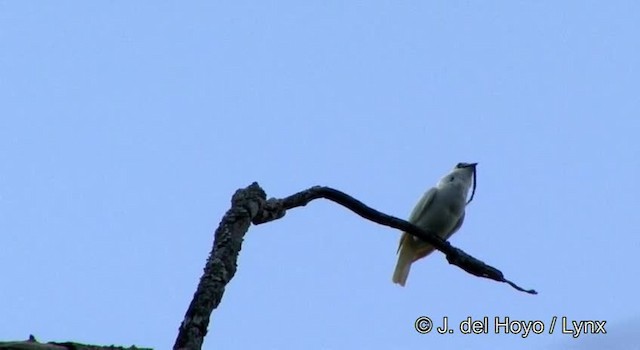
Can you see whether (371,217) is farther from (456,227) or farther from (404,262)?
(456,227)

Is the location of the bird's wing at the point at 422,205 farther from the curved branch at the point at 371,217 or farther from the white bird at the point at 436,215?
the curved branch at the point at 371,217

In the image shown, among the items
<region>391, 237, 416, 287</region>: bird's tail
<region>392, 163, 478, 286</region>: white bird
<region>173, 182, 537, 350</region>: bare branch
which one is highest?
<region>392, 163, 478, 286</region>: white bird

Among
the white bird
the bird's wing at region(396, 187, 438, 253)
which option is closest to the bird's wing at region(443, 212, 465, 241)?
the white bird

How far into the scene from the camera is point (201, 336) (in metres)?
3.38

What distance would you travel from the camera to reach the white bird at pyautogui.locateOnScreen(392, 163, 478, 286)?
10016mm

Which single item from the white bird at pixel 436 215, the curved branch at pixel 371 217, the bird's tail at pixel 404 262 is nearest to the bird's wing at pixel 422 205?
the white bird at pixel 436 215

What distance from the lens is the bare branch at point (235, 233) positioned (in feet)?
11.2

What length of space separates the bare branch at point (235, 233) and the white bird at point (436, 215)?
5092mm

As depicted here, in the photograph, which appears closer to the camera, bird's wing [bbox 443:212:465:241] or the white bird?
the white bird

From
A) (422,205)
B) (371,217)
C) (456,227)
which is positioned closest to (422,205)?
(422,205)

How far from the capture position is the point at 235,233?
12.7 ft

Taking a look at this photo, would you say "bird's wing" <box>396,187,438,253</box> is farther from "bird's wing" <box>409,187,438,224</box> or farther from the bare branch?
the bare branch

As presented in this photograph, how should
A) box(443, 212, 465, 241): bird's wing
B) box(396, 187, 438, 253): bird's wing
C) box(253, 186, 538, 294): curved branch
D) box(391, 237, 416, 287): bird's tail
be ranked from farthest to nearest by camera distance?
box(443, 212, 465, 241): bird's wing → box(396, 187, 438, 253): bird's wing → box(391, 237, 416, 287): bird's tail → box(253, 186, 538, 294): curved branch

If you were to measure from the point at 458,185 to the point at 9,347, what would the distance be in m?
7.85
